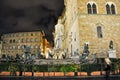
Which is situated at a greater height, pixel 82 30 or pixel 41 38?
pixel 41 38

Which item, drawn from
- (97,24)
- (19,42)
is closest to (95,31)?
(97,24)

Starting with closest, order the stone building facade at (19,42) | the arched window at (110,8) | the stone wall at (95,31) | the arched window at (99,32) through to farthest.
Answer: the stone wall at (95,31) → the arched window at (99,32) → the arched window at (110,8) → the stone building facade at (19,42)

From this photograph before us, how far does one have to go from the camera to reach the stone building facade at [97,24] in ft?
117

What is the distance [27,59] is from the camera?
21859 mm

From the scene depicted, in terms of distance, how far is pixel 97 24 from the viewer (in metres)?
36.7

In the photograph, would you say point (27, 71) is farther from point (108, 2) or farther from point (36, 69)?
point (108, 2)

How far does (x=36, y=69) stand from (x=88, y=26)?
18534 mm

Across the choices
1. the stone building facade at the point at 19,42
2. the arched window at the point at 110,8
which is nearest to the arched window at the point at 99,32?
the arched window at the point at 110,8

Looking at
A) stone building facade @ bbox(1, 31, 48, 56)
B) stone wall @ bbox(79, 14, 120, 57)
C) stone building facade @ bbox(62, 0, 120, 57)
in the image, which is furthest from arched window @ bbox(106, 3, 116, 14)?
stone building facade @ bbox(1, 31, 48, 56)

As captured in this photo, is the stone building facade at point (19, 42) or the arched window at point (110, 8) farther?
the stone building facade at point (19, 42)

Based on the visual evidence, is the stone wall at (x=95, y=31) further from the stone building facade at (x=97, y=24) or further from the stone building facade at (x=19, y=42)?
the stone building facade at (x=19, y=42)

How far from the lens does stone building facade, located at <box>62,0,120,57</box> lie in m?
35.7

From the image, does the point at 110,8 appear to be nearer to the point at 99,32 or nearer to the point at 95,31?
the point at 99,32

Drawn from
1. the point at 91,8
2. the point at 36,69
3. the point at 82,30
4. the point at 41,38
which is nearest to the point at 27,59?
the point at 36,69
